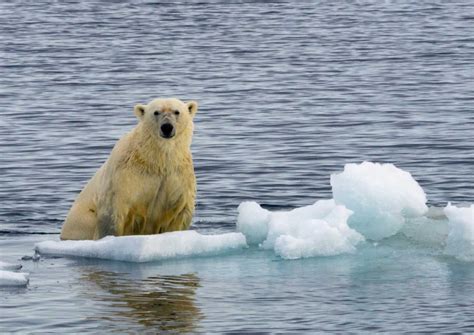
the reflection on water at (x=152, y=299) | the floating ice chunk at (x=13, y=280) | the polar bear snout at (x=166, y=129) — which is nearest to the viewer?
the reflection on water at (x=152, y=299)

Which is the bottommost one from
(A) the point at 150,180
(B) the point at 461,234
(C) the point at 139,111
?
(B) the point at 461,234

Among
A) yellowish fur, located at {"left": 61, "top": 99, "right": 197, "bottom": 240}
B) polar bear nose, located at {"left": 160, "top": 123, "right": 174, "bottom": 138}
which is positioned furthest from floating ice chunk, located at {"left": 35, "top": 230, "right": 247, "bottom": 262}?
polar bear nose, located at {"left": 160, "top": 123, "right": 174, "bottom": 138}

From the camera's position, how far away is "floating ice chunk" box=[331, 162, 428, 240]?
1355 cm

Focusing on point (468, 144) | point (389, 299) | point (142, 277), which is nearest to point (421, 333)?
point (389, 299)

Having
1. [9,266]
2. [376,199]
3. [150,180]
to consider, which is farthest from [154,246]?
[376,199]

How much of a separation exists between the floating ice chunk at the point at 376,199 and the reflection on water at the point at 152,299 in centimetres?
179

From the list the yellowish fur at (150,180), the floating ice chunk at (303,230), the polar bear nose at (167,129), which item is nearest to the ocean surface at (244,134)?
the floating ice chunk at (303,230)

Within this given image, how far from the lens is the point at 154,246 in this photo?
13055mm

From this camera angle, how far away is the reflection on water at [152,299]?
11.1 m

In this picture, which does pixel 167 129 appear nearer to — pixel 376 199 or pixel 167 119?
pixel 167 119

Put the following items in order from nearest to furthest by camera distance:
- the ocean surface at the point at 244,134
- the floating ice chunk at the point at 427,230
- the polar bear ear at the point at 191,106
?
the ocean surface at the point at 244,134
the floating ice chunk at the point at 427,230
the polar bear ear at the point at 191,106

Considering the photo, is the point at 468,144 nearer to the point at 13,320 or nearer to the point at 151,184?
the point at 151,184

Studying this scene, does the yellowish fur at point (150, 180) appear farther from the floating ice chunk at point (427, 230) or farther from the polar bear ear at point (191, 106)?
the floating ice chunk at point (427, 230)

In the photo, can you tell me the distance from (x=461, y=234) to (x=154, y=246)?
8.22 feet
